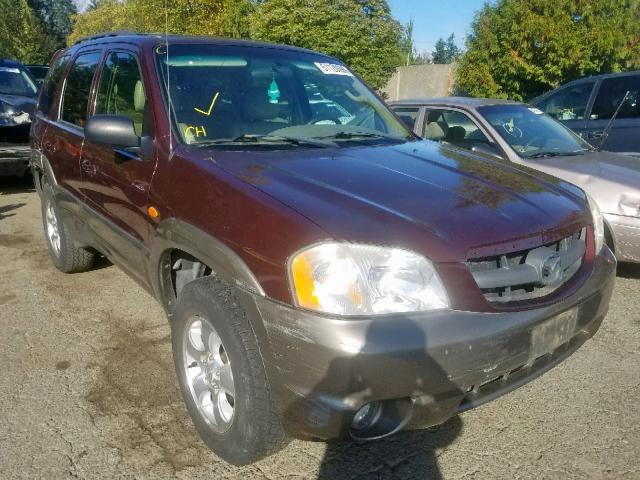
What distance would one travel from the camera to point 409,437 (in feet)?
8.81

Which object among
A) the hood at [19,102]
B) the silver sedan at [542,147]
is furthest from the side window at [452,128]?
the hood at [19,102]

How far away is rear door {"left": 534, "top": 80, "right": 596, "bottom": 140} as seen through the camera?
707 cm

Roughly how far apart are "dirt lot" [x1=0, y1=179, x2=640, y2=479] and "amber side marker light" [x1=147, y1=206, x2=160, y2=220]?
950 millimetres

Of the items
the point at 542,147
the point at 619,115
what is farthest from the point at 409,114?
the point at 619,115

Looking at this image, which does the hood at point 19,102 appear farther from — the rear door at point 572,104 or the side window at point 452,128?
the rear door at point 572,104

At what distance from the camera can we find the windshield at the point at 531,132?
5.21m

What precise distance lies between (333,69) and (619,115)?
4.57m

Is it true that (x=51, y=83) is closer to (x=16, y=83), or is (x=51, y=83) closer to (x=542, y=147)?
(x=542, y=147)

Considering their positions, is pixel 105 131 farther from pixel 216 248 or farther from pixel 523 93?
pixel 523 93

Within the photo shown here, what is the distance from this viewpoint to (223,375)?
2.43 metres

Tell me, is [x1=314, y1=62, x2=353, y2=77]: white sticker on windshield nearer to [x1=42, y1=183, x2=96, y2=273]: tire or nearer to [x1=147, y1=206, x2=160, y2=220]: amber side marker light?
[x1=147, y1=206, x2=160, y2=220]: amber side marker light

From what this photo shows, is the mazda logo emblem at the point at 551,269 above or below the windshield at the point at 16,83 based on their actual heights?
below

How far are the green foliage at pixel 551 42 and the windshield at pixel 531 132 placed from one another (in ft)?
43.7

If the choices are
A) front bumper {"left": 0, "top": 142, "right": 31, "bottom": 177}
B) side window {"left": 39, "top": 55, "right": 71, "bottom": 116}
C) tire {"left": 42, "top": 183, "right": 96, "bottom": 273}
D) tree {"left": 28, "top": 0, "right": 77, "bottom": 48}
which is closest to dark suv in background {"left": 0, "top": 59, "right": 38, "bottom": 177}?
front bumper {"left": 0, "top": 142, "right": 31, "bottom": 177}
